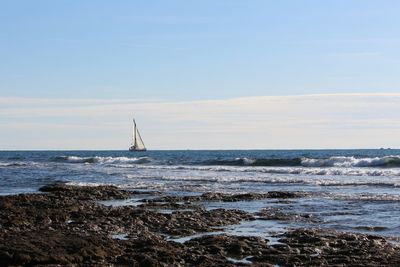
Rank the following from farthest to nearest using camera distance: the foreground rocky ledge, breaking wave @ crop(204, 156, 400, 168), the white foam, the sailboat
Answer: the sailboat, the white foam, breaking wave @ crop(204, 156, 400, 168), the foreground rocky ledge

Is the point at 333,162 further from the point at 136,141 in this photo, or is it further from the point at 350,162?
the point at 136,141

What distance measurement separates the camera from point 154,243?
49.8ft

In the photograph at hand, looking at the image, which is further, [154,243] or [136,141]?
[136,141]

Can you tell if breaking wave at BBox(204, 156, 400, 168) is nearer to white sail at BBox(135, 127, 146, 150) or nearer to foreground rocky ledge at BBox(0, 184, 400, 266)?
foreground rocky ledge at BBox(0, 184, 400, 266)

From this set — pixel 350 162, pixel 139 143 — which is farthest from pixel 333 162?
pixel 139 143

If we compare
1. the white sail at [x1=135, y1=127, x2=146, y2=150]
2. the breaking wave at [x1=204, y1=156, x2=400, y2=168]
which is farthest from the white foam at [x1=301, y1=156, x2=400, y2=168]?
the white sail at [x1=135, y1=127, x2=146, y2=150]

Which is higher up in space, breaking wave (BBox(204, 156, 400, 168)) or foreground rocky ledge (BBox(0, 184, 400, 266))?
breaking wave (BBox(204, 156, 400, 168))

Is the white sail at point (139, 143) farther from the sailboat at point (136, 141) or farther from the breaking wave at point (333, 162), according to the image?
the breaking wave at point (333, 162)

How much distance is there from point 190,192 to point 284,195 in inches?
193

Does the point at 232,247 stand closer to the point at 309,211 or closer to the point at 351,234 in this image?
the point at 351,234

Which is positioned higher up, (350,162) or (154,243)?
(350,162)

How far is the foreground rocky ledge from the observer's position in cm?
1354

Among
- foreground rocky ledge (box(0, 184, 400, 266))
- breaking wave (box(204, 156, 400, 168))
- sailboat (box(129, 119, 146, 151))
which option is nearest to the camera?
foreground rocky ledge (box(0, 184, 400, 266))

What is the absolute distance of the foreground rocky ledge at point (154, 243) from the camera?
13539 millimetres
